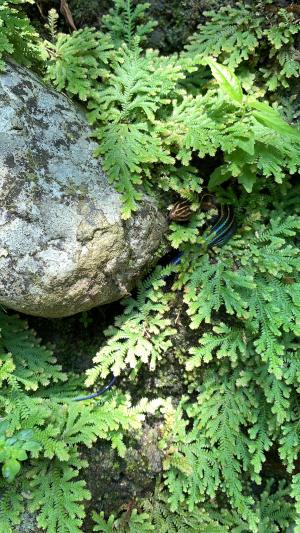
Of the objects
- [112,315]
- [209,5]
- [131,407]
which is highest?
[209,5]

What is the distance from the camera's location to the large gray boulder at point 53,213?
11.1ft

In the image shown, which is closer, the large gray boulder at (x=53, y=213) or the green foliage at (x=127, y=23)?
the large gray boulder at (x=53, y=213)

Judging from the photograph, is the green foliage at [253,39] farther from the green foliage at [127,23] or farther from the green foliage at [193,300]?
the green foliage at [127,23]

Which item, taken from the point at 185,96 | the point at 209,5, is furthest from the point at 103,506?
the point at 209,5

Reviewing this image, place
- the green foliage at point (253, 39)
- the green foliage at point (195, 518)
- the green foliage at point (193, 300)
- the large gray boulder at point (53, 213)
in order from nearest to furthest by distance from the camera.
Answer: the large gray boulder at point (53, 213), the green foliage at point (193, 300), the green foliage at point (195, 518), the green foliage at point (253, 39)

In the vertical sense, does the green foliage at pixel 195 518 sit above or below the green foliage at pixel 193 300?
below

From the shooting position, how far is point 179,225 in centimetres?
427

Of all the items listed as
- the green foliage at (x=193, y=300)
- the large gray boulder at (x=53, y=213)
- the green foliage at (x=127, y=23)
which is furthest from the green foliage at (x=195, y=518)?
the green foliage at (x=127, y=23)

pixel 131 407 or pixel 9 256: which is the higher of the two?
pixel 9 256

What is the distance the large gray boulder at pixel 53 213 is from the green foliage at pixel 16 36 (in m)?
0.14

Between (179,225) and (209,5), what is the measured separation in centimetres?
213

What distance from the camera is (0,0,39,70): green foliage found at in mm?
3529

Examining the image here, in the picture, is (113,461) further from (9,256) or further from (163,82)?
(163,82)

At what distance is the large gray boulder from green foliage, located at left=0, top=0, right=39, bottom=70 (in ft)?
0.46
